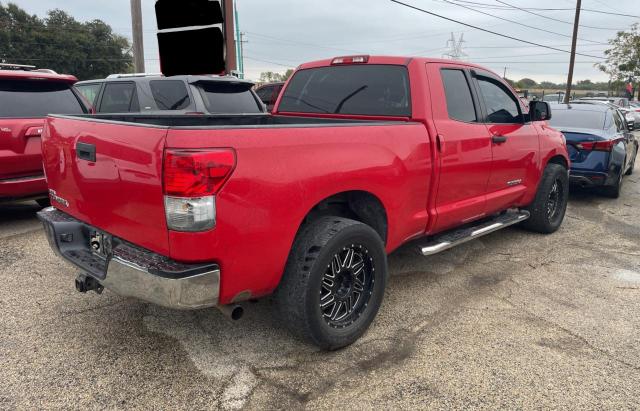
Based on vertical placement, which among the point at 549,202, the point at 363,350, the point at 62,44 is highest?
the point at 62,44

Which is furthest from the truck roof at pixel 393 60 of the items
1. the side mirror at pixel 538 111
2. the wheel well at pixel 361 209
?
the wheel well at pixel 361 209

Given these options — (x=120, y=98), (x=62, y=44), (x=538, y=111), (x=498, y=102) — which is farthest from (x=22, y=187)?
(x=62, y=44)

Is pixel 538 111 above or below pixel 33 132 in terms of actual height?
above

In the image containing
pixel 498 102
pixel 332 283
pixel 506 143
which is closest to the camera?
pixel 332 283

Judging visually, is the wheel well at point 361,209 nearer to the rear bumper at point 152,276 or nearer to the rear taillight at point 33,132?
the rear bumper at point 152,276

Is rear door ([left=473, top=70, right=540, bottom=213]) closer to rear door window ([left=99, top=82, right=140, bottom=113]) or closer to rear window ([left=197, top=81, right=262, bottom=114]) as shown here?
rear window ([left=197, top=81, right=262, bottom=114])

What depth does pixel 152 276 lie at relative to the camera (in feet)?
7.45

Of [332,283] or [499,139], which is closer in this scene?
[332,283]

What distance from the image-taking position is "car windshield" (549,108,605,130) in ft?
24.4

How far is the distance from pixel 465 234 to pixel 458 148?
0.79 meters

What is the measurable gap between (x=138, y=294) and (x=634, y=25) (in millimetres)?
53207

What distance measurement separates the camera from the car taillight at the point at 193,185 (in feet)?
6.99

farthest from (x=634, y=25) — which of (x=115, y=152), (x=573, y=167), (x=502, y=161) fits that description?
(x=115, y=152)

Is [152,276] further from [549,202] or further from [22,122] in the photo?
[549,202]
